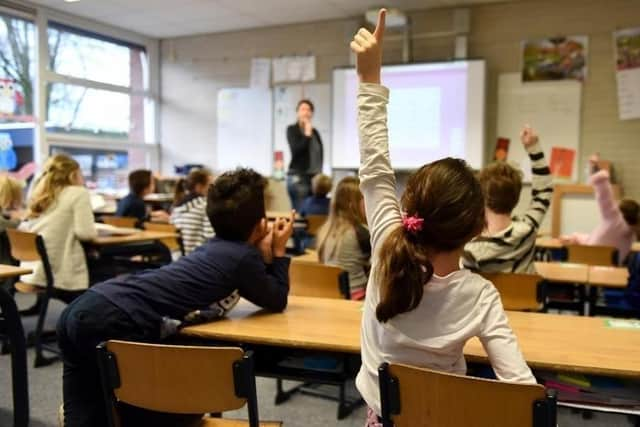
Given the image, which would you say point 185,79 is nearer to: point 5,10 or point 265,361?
point 5,10

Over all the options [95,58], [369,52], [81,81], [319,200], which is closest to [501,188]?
[369,52]

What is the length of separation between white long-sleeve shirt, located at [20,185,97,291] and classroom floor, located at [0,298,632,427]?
1.86 feet

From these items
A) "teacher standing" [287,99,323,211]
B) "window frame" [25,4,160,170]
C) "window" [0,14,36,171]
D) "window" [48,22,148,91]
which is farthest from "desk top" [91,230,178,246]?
"window" [48,22,148,91]

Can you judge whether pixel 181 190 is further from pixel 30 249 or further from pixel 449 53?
pixel 449 53

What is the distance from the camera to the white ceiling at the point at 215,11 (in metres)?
6.41

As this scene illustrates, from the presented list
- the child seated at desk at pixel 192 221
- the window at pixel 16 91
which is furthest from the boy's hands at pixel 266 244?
the window at pixel 16 91

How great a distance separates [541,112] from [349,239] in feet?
13.2

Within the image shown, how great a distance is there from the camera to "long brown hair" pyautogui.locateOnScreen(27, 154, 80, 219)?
3.38 m

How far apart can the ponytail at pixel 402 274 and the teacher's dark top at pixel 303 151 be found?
5690mm

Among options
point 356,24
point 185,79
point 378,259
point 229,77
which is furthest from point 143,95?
point 378,259

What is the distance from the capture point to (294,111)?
7.44m

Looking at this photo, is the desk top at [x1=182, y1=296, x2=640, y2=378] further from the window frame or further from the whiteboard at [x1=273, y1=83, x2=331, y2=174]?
the window frame

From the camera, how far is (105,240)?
138 inches

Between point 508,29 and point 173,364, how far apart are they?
19.5 feet
